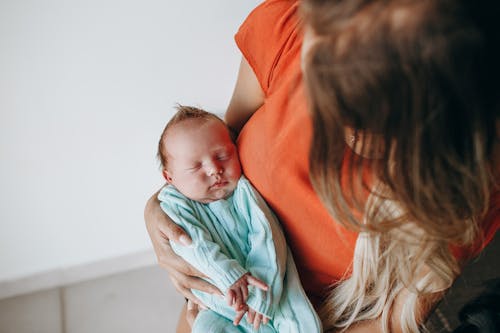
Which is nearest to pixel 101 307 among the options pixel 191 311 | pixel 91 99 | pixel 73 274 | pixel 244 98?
pixel 73 274

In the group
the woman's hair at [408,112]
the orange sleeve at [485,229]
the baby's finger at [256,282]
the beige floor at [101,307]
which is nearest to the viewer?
the woman's hair at [408,112]

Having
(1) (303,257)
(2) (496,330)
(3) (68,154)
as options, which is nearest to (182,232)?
(1) (303,257)

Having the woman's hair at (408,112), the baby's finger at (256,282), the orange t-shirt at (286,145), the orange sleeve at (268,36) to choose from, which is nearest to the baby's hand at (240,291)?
the baby's finger at (256,282)

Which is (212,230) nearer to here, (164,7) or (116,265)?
(164,7)

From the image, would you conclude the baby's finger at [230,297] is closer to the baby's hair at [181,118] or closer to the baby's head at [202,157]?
the baby's head at [202,157]

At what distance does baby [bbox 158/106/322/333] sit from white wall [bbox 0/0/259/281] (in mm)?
128

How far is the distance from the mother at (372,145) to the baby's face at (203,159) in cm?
4

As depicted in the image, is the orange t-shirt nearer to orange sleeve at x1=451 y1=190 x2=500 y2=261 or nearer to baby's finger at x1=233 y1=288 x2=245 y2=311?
orange sleeve at x1=451 y1=190 x2=500 y2=261

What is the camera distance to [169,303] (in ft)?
4.26

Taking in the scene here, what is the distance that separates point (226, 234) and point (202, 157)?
15 centimetres

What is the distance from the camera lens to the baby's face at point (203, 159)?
0.81 meters

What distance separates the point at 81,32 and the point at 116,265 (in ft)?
2.44

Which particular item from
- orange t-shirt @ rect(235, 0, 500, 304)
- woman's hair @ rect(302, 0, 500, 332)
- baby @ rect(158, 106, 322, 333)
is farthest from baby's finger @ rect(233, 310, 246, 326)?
woman's hair @ rect(302, 0, 500, 332)

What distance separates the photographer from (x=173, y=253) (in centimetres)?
83
